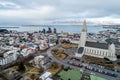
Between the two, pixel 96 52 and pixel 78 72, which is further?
pixel 96 52

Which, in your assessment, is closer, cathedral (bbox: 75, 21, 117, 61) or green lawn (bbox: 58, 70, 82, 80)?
green lawn (bbox: 58, 70, 82, 80)

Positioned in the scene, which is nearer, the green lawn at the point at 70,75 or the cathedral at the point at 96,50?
the green lawn at the point at 70,75

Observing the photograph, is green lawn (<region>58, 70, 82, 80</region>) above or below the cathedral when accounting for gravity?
below

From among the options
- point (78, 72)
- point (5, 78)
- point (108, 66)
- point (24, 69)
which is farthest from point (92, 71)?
point (5, 78)

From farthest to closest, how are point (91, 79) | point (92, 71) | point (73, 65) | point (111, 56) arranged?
point (111, 56)
point (73, 65)
point (92, 71)
point (91, 79)

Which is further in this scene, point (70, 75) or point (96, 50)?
point (96, 50)

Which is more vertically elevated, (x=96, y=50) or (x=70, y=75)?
(x=96, y=50)

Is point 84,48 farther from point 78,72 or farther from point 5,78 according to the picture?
point 5,78

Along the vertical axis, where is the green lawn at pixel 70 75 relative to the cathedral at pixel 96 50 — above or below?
below
